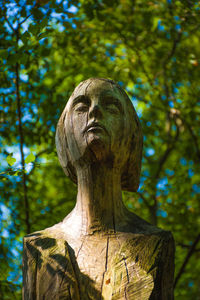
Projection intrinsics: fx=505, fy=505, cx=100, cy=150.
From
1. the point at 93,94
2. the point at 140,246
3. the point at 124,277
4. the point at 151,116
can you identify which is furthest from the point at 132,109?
the point at 151,116

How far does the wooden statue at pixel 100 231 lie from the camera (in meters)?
3.67

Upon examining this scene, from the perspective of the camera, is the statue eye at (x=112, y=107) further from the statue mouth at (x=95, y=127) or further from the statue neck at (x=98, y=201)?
the statue neck at (x=98, y=201)

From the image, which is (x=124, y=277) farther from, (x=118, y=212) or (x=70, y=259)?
(x=118, y=212)

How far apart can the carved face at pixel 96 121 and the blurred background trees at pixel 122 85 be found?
2.50m

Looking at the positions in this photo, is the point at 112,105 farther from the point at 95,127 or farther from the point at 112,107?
the point at 95,127

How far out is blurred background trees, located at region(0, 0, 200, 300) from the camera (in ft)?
25.7

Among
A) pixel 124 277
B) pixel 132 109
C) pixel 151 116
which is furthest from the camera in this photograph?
pixel 151 116

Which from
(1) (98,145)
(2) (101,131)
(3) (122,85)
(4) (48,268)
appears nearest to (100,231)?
(4) (48,268)

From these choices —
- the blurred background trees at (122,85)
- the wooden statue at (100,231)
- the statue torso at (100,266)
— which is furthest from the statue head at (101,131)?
the blurred background trees at (122,85)

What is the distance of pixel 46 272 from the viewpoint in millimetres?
3758

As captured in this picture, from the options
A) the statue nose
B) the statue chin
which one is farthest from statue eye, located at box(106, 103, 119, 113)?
the statue chin

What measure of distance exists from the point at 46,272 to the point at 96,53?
6.36m

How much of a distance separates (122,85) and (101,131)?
5278 mm

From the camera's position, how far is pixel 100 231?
4.07m
